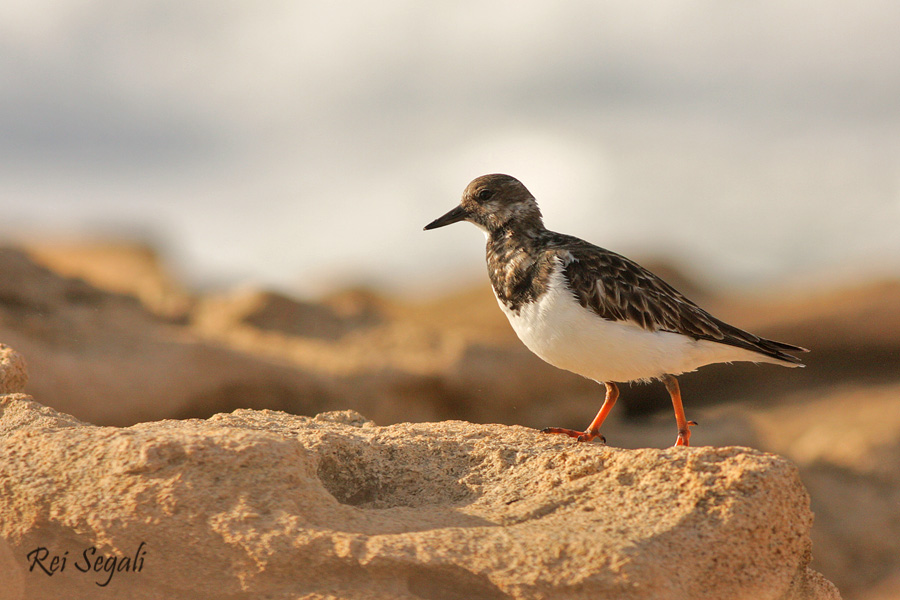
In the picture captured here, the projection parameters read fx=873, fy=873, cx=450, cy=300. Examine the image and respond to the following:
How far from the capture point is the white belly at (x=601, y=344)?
20.0 feet

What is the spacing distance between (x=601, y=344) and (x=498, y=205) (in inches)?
65.1

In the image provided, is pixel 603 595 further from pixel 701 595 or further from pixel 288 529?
pixel 288 529

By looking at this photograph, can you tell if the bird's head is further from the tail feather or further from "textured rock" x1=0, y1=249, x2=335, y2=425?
"textured rock" x1=0, y1=249, x2=335, y2=425

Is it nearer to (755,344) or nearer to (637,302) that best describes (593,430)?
(637,302)

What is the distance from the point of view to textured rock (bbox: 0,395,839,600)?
4.01 metres

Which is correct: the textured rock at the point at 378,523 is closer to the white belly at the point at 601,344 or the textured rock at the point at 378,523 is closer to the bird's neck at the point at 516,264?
the white belly at the point at 601,344

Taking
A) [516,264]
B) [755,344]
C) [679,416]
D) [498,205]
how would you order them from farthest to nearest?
[498,205] < [516,264] < [755,344] < [679,416]

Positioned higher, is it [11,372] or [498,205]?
[498,205]

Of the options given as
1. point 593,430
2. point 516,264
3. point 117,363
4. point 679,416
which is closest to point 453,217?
point 516,264

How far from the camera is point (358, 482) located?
4.94 meters

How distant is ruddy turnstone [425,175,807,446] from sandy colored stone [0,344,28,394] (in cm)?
341

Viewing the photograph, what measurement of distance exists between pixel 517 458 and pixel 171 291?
12485mm

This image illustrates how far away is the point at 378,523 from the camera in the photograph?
4316 mm

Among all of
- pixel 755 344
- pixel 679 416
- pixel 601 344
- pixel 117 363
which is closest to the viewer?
pixel 601 344
